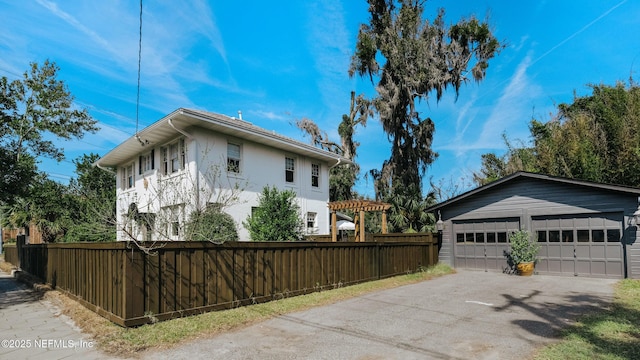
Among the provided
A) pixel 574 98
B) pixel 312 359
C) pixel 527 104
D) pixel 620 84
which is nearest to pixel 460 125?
pixel 527 104

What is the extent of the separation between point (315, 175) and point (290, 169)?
68.6 inches

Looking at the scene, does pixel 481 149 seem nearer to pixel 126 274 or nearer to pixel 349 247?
pixel 349 247

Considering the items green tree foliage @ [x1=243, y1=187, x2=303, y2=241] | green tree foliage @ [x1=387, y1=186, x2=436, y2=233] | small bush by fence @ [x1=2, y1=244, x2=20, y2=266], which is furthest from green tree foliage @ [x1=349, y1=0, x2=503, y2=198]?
small bush by fence @ [x1=2, y1=244, x2=20, y2=266]

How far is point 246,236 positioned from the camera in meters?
13.5

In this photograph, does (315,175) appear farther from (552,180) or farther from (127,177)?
(552,180)

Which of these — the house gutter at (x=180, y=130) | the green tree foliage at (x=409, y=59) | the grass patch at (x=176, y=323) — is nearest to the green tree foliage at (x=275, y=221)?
the grass patch at (x=176, y=323)

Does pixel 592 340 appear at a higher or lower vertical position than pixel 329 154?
lower

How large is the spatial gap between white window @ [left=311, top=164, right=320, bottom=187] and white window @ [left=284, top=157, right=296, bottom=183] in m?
1.26

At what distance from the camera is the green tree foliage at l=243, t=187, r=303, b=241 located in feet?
35.6

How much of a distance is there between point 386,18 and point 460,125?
40.8 feet

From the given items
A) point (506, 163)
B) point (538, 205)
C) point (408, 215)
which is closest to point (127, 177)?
point (408, 215)

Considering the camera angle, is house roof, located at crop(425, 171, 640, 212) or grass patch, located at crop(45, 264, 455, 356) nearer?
grass patch, located at crop(45, 264, 455, 356)

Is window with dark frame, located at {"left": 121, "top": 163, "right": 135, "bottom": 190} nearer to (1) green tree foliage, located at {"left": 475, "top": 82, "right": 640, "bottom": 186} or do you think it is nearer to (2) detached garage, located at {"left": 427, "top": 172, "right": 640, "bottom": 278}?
(2) detached garage, located at {"left": 427, "top": 172, "right": 640, "bottom": 278}

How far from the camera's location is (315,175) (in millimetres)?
17453
